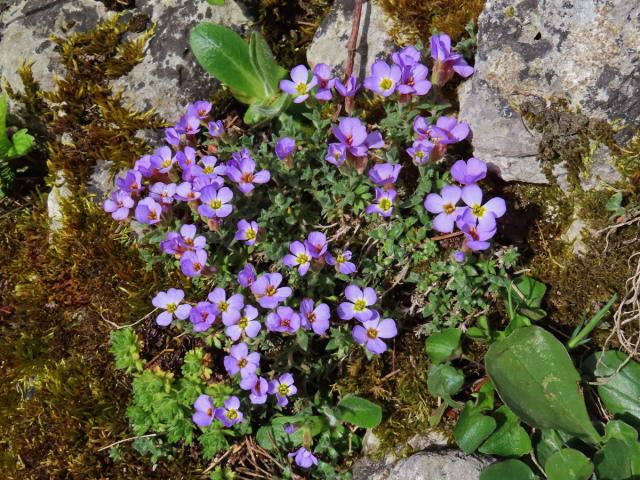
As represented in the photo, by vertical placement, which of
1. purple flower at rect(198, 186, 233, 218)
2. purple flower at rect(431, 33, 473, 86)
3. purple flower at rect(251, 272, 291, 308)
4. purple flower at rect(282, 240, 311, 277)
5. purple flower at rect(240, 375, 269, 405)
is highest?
purple flower at rect(431, 33, 473, 86)

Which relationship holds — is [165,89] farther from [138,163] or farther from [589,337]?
[589,337]

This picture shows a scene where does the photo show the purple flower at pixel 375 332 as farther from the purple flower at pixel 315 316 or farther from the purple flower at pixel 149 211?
the purple flower at pixel 149 211

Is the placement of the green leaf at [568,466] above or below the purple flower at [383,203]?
below

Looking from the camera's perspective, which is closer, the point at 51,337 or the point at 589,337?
the point at 589,337

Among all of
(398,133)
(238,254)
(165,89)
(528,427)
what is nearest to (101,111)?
(165,89)

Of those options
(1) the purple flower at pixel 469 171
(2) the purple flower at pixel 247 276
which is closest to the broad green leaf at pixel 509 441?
(1) the purple flower at pixel 469 171

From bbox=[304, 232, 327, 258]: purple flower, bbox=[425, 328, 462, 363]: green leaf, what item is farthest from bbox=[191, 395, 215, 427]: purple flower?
bbox=[425, 328, 462, 363]: green leaf

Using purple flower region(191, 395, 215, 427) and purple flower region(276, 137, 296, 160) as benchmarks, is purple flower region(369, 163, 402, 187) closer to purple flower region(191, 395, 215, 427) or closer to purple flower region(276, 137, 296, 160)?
purple flower region(276, 137, 296, 160)
